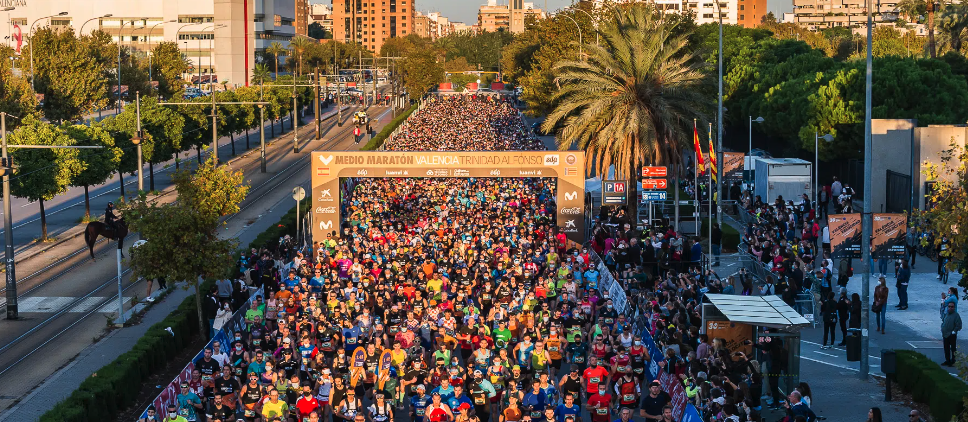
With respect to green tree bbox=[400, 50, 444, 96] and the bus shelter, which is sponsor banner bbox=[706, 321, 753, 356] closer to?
the bus shelter

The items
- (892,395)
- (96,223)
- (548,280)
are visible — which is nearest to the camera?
(892,395)

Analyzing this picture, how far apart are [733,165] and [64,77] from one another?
153 ft

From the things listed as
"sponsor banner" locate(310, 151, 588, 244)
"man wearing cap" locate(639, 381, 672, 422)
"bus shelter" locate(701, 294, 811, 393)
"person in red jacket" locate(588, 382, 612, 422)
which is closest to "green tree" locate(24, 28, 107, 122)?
"sponsor banner" locate(310, 151, 588, 244)

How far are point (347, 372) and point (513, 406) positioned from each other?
3700 millimetres

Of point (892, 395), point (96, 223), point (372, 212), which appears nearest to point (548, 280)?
point (892, 395)

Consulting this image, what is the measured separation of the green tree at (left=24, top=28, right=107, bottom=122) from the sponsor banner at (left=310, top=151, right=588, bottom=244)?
4361 cm

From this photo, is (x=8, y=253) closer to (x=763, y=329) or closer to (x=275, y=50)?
(x=763, y=329)

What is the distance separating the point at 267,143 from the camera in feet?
272

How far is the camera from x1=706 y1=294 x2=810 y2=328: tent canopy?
1827 cm

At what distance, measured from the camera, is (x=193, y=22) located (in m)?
148

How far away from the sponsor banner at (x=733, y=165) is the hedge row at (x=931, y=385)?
2716cm

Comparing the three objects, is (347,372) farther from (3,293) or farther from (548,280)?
(3,293)

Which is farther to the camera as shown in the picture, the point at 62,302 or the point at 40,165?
the point at 40,165

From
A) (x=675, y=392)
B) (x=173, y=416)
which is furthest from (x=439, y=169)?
(x=173, y=416)
